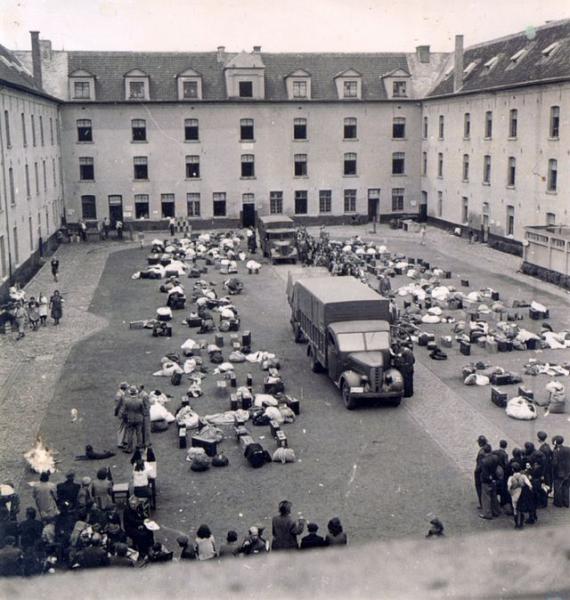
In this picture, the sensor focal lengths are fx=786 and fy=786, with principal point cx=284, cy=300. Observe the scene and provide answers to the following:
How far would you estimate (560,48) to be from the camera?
40500 millimetres

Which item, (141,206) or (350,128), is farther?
(350,128)

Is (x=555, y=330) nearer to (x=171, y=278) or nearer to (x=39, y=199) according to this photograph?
(x=171, y=278)

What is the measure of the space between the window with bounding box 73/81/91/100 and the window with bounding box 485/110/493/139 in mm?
26759

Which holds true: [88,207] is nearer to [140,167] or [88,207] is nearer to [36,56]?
[140,167]

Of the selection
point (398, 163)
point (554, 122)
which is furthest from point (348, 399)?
point (398, 163)

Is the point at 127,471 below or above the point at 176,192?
below

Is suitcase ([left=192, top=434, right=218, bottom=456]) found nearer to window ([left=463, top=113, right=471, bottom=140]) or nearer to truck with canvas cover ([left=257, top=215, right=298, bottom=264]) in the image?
truck with canvas cover ([left=257, top=215, right=298, bottom=264])

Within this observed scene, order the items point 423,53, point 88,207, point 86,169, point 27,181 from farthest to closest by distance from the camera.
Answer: point 423,53 → point 88,207 → point 86,169 → point 27,181

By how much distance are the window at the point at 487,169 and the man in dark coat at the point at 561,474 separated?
114 ft

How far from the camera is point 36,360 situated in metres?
24.4

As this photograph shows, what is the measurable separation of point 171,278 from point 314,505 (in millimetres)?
23107

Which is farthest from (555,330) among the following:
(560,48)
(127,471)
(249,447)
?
(560,48)

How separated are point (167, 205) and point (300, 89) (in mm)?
12665

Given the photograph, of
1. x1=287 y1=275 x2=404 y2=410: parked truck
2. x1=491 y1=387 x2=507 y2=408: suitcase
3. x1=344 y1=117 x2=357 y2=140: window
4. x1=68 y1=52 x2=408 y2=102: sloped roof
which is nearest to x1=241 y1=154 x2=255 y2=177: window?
x1=68 y1=52 x2=408 y2=102: sloped roof
